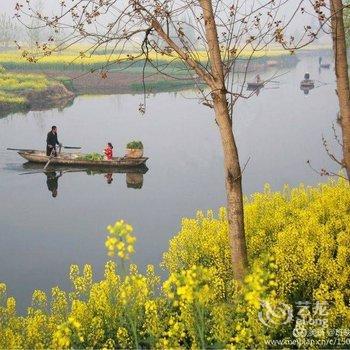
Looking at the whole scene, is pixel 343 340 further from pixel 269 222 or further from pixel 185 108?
pixel 185 108

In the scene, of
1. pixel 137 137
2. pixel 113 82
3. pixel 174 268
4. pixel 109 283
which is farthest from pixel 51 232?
pixel 113 82

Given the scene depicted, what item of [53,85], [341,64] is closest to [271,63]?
[53,85]

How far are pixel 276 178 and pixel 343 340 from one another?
61.9ft

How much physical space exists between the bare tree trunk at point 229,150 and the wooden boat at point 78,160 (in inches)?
667

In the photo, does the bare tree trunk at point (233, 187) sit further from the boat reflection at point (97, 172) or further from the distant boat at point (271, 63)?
the distant boat at point (271, 63)

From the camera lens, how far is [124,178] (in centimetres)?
2489

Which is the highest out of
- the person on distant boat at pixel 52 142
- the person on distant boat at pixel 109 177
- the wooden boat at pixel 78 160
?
the person on distant boat at pixel 52 142

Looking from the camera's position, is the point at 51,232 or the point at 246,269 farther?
the point at 51,232

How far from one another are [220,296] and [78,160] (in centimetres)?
1823

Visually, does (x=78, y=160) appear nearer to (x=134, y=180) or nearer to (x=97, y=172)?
(x=97, y=172)

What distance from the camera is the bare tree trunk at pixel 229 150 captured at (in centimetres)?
782

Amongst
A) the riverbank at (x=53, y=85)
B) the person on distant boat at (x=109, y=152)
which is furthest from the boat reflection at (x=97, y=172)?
the riverbank at (x=53, y=85)

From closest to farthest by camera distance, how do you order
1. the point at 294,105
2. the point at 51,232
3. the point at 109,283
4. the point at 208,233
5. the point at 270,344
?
the point at 270,344
the point at 109,283
the point at 208,233
the point at 51,232
the point at 294,105

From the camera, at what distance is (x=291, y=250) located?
30.0 feet
